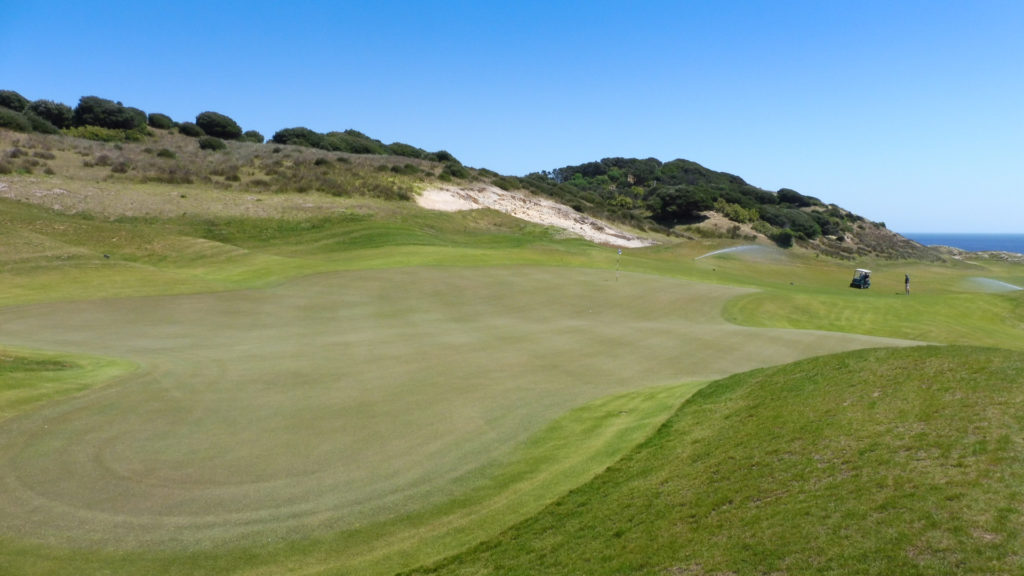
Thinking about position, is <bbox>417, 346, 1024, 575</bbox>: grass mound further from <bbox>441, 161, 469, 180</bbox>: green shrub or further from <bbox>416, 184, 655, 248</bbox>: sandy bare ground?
<bbox>441, 161, 469, 180</bbox>: green shrub

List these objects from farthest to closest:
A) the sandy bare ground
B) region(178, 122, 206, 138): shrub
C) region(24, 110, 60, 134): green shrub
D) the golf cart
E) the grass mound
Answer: region(178, 122, 206, 138): shrub
region(24, 110, 60, 134): green shrub
the sandy bare ground
the golf cart
the grass mound

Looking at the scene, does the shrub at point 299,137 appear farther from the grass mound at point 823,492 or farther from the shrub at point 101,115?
the grass mound at point 823,492

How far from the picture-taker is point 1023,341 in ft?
98.6

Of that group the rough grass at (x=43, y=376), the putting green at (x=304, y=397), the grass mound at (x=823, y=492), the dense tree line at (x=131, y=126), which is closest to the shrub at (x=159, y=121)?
the dense tree line at (x=131, y=126)

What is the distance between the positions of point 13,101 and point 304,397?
320ft

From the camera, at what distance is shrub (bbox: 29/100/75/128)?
82812 mm

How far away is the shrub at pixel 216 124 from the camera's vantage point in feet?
304

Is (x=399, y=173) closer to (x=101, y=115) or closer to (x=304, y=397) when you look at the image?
(x=101, y=115)

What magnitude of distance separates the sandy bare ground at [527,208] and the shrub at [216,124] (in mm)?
42707

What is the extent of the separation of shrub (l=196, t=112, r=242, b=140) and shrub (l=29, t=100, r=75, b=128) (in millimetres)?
16158

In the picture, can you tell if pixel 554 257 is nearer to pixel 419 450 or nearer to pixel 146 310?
pixel 146 310

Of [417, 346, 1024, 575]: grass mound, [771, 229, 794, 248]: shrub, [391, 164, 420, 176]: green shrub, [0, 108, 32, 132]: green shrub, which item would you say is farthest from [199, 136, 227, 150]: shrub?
[771, 229, 794, 248]: shrub

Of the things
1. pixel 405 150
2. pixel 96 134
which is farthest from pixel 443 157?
pixel 96 134

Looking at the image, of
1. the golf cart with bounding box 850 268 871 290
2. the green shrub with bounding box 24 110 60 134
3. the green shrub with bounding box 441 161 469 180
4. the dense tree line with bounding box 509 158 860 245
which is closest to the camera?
the golf cart with bounding box 850 268 871 290
